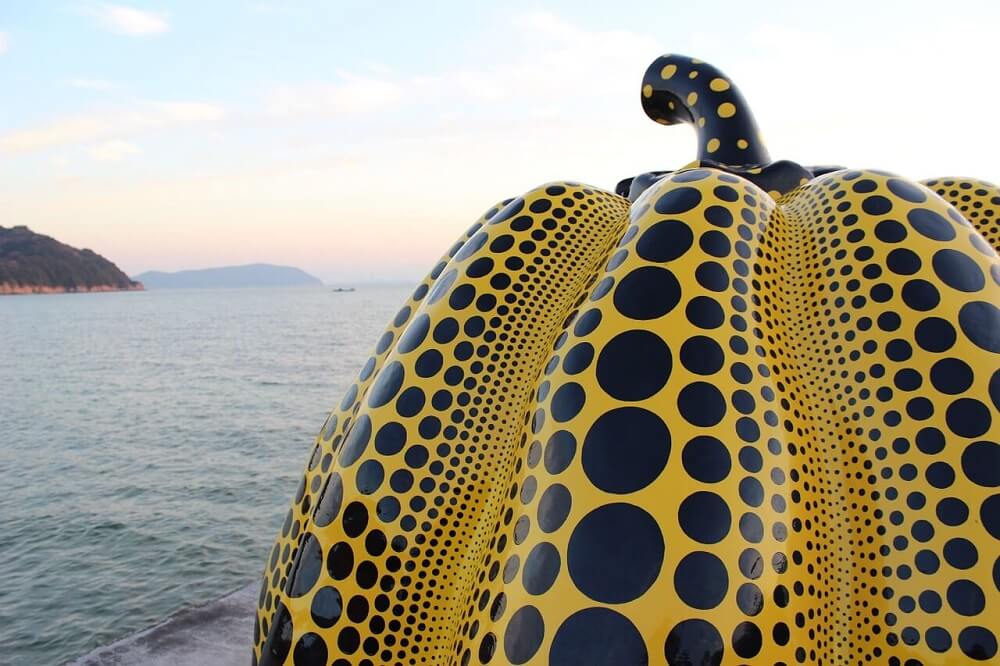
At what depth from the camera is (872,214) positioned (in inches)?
147

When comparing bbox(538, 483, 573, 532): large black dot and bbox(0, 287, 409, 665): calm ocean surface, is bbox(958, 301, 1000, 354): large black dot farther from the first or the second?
bbox(0, 287, 409, 665): calm ocean surface

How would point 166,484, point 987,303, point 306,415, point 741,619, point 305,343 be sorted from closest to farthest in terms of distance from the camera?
point 741,619 < point 987,303 < point 166,484 < point 306,415 < point 305,343

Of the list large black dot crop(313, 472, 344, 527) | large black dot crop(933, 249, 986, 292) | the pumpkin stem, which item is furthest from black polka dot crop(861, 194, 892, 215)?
the pumpkin stem

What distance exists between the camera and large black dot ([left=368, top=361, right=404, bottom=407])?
3844 mm

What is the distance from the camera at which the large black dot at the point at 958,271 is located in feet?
11.2

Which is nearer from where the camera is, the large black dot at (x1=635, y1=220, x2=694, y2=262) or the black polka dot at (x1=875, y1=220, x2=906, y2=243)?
the large black dot at (x1=635, y1=220, x2=694, y2=262)

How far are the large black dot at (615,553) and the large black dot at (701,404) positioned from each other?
394 mm

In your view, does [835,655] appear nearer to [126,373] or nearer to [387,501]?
[387,501]

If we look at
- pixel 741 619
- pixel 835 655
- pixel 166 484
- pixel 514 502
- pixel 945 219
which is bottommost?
pixel 166 484

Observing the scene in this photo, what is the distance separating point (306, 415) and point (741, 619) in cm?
3511

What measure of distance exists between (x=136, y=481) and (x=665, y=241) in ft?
81.8

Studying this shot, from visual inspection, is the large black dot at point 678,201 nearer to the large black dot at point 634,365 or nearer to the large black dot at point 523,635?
the large black dot at point 634,365

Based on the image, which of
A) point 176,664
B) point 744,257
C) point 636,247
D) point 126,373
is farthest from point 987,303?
point 126,373

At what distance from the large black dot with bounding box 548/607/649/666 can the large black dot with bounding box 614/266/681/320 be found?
3.63 ft
